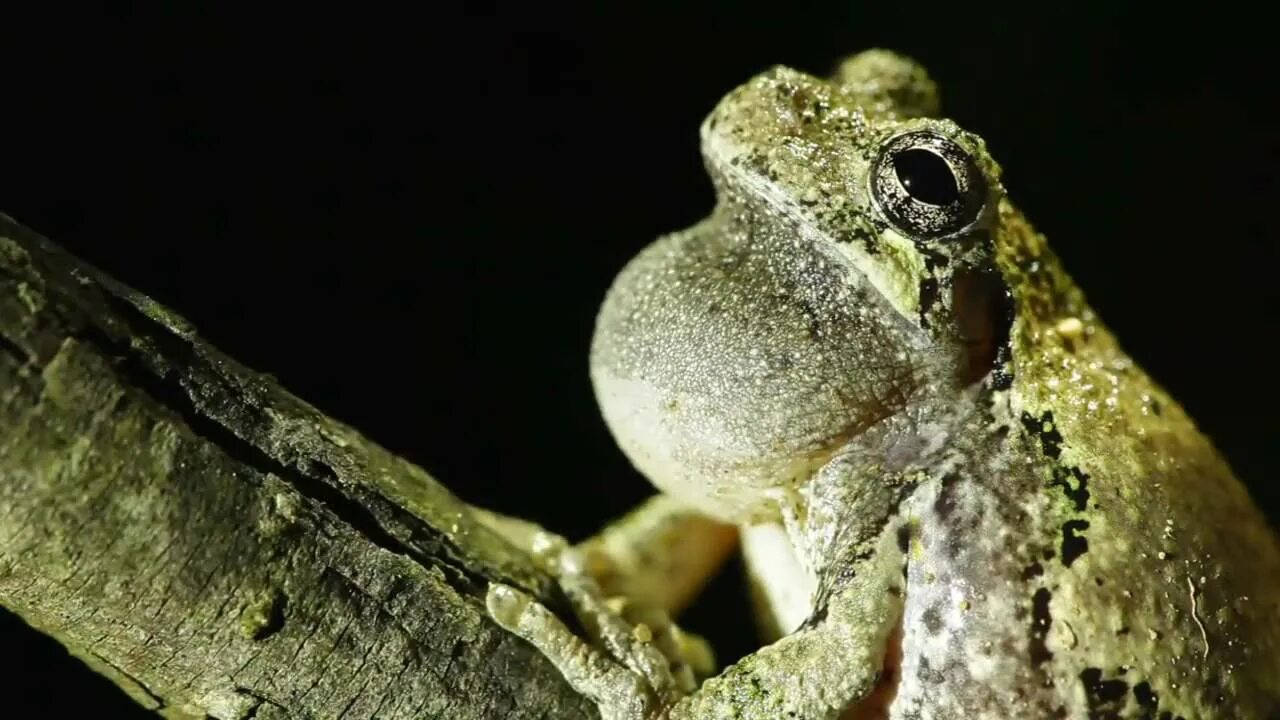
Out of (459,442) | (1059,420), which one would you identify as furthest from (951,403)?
(459,442)

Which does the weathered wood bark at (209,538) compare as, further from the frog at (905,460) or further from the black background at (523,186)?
the black background at (523,186)

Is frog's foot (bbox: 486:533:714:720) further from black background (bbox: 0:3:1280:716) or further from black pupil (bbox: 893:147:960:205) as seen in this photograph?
black background (bbox: 0:3:1280:716)

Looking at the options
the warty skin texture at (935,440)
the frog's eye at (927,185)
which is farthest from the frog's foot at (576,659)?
the frog's eye at (927,185)

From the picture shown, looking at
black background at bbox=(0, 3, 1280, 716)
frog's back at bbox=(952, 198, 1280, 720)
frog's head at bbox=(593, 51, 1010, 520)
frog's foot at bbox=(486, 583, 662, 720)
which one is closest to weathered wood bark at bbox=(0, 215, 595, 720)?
frog's foot at bbox=(486, 583, 662, 720)

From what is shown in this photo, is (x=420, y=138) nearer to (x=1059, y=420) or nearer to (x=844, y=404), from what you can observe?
(x=844, y=404)

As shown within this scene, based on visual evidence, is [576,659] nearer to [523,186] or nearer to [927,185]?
[927,185]
